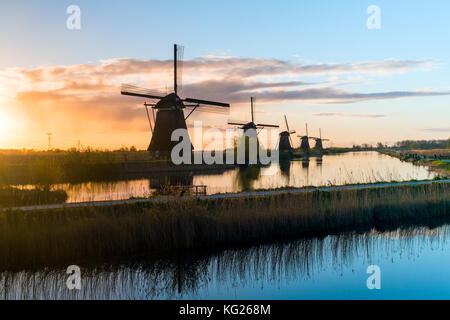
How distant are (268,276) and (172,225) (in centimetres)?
327

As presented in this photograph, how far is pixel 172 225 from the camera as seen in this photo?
1087 centimetres

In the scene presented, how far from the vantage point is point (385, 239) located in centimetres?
1216

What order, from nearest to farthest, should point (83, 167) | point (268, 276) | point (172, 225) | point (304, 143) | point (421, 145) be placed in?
point (268, 276)
point (172, 225)
point (83, 167)
point (304, 143)
point (421, 145)

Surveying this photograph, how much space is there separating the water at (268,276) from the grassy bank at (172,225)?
0.72 meters

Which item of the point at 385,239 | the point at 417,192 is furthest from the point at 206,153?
the point at 385,239

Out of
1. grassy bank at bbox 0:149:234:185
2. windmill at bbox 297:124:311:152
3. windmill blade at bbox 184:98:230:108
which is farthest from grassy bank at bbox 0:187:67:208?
windmill at bbox 297:124:311:152

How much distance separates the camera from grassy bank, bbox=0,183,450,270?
9570 millimetres

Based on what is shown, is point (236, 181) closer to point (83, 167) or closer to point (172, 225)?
point (83, 167)

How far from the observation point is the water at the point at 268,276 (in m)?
7.95

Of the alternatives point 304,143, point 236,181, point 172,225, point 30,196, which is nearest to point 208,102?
point 236,181

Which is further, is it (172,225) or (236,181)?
(236,181)

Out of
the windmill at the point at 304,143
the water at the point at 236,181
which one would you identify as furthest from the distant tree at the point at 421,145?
the water at the point at 236,181
